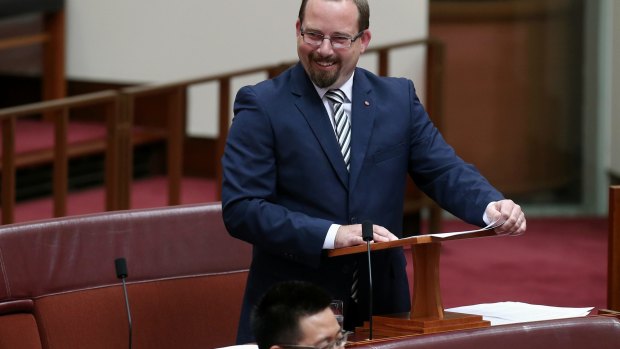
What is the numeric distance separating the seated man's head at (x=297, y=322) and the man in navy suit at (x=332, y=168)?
37cm

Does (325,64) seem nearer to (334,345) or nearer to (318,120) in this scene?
(318,120)

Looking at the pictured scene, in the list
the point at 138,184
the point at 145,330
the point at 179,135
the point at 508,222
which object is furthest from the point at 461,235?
the point at 138,184

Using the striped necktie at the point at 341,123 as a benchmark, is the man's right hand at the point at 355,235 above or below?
below

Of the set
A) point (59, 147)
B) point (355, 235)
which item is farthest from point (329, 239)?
point (59, 147)

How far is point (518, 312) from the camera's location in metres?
2.58

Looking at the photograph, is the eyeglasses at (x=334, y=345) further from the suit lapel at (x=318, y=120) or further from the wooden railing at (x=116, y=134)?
the wooden railing at (x=116, y=134)

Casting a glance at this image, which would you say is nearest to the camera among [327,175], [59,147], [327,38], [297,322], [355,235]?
[297,322]

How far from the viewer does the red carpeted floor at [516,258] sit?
505 cm

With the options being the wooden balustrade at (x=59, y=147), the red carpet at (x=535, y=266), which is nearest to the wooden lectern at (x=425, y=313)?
the wooden balustrade at (x=59, y=147)

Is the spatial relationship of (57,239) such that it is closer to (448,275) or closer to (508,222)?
(508,222)

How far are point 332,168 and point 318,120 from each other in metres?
0.10

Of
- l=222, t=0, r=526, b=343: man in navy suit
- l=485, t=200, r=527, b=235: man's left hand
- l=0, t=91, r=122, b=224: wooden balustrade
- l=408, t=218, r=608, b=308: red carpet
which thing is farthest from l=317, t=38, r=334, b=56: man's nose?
l=408, t=218, r=608, b=308: red carpet

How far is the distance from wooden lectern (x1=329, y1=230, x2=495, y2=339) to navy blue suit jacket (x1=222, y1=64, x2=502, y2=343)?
0.54ft

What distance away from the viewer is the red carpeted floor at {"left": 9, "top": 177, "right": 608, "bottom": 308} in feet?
16.6
